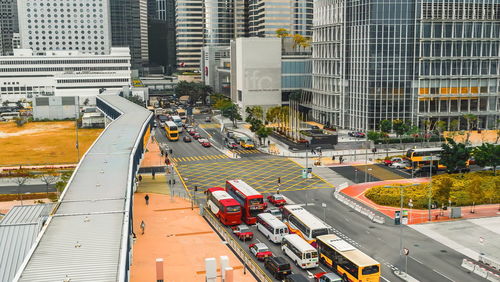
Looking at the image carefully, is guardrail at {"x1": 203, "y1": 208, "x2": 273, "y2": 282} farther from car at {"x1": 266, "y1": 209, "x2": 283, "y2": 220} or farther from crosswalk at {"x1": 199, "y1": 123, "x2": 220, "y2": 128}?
crosswalk at {"x1": 199, "y1": 123, "x2": 220, "y2": 128}

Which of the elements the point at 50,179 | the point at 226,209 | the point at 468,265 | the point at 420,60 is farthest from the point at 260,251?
the point at 420,60

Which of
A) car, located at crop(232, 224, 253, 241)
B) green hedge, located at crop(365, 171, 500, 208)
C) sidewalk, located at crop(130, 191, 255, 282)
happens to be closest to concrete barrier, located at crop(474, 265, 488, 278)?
green hedge, located at crop(365, 171, 500, 208)

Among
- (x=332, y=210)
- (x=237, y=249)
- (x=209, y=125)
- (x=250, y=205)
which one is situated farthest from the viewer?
(x=209, y=125)

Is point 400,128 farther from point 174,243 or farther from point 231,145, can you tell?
point 174,243

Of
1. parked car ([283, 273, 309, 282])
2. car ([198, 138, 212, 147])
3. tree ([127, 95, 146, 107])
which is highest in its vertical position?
tree ([127, 95, 146, 107])

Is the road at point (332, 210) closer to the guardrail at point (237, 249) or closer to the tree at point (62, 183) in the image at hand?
the guardrail at point (237, 249)

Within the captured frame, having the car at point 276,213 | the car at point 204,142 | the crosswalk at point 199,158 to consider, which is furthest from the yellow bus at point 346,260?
the car at point 204,142
